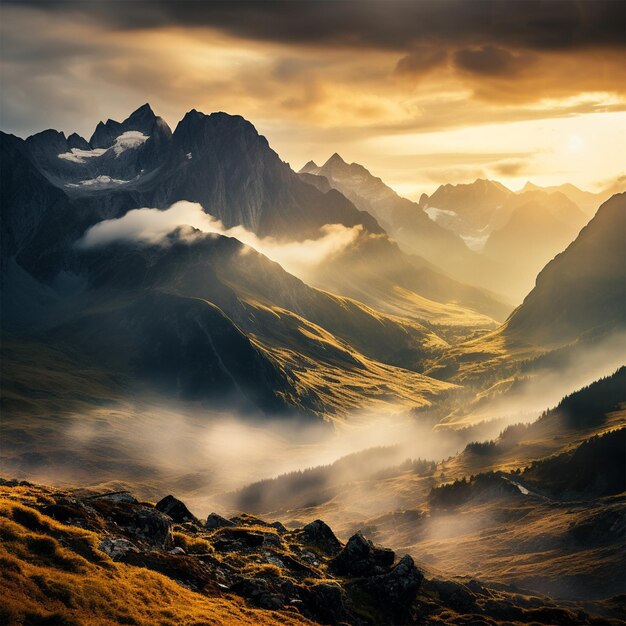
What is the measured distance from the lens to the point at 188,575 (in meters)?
71.8

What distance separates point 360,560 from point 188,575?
33.3m

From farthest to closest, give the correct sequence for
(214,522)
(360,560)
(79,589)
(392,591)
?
1. (214,522)
2. (360,560)
3. (392,591)
4. (79,589)

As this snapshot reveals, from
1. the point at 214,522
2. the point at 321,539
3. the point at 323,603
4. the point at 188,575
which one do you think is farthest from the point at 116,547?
the point at 321,539

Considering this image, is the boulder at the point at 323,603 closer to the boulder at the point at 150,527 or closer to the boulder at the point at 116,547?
the boulder at the point at 150,527

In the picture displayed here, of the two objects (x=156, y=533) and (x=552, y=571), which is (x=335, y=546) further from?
(x=552, y=571)

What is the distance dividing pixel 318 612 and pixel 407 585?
20248 mm

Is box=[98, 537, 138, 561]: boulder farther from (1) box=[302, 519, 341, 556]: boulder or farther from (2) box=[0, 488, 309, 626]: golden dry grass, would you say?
(1) box=[302, 519, 341, 556]: boulder

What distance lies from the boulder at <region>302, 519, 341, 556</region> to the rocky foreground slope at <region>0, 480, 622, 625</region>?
21 cm

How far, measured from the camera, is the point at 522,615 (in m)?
119

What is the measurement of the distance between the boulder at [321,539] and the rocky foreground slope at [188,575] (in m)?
0.21

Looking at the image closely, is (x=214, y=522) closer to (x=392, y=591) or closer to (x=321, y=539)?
(x=321, y=539)

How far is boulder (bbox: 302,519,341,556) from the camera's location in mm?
107037

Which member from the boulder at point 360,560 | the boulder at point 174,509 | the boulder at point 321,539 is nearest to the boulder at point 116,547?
the boulder at point 174,509

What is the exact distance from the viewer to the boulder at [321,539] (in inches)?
4214
